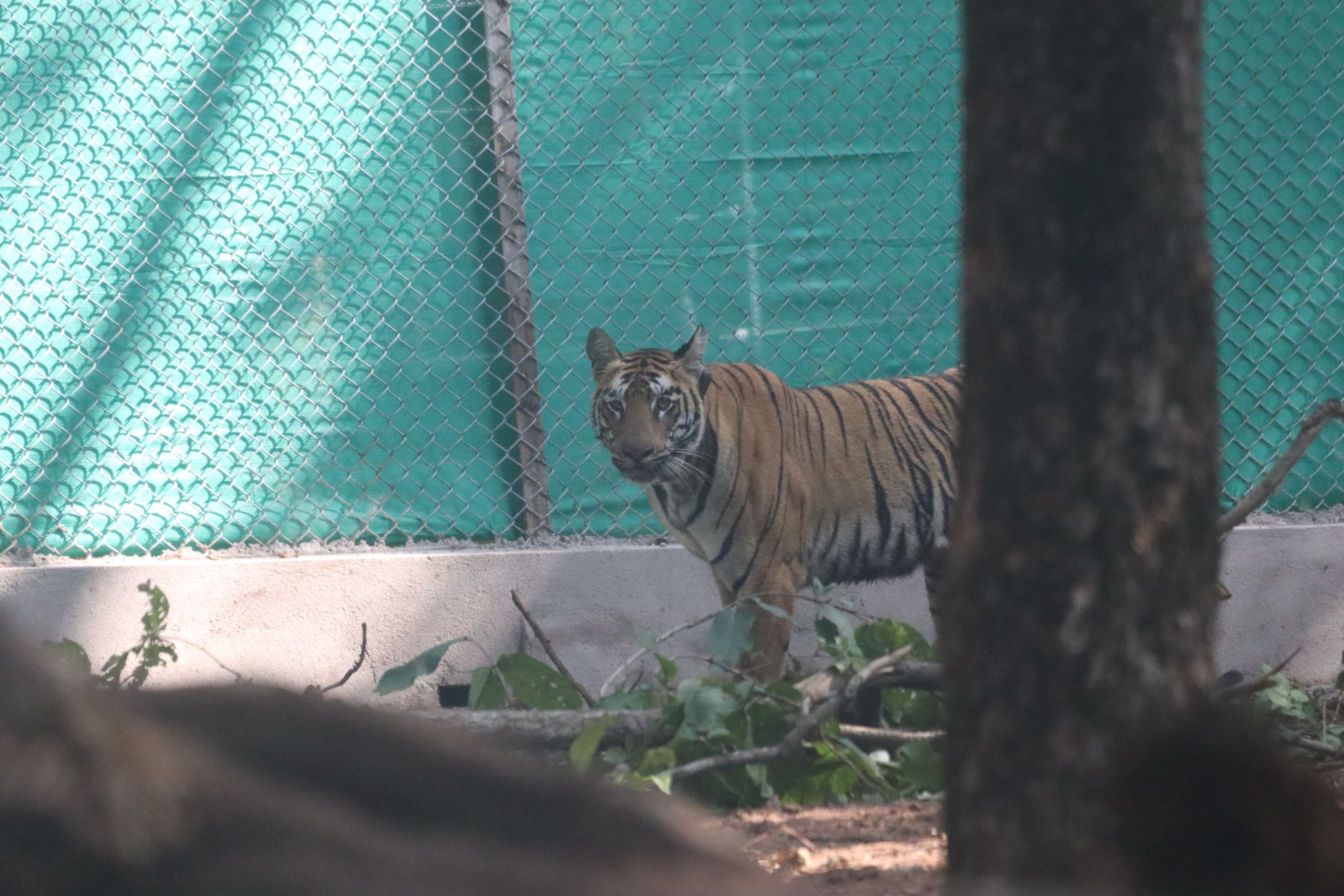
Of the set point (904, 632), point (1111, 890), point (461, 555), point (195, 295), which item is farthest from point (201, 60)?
point (1111, 890)

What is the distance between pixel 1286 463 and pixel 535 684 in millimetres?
2142

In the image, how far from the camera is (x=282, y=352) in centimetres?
513

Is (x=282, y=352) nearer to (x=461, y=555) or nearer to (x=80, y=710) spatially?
(x=461, y=555)

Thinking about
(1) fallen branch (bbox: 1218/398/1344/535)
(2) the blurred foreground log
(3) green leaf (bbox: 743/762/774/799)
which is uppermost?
(1) fallen branch (bbox: 1218/398/1344/535)

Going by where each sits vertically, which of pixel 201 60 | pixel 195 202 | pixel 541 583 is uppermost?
pixel 201 60

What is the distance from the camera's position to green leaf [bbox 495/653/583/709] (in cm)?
364

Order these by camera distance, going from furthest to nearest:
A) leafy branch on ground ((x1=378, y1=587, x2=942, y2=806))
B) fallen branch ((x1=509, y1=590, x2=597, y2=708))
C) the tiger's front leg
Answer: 1. the tiger's front leg
2. fallen branch ((x1=509, y1=590, x2=597, y2=708))
3. leafy branch on ground ((x1=378, y1=587, x2=942, y2=806))

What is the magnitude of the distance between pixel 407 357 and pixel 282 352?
525mm

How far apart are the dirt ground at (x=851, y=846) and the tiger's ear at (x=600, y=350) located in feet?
7.28

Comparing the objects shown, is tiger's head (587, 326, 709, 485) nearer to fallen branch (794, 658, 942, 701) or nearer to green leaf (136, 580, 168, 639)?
fallen branch (794, 658, 942, 701)

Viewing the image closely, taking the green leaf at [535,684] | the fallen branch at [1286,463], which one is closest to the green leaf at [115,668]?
the green leaf at [535,684]

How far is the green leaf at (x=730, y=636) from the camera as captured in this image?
3.33m

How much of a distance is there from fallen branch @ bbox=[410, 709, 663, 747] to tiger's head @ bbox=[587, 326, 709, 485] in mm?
1509

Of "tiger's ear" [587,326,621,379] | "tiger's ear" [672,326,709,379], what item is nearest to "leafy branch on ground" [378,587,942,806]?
"tiger's ear" [672,326,709,379]
